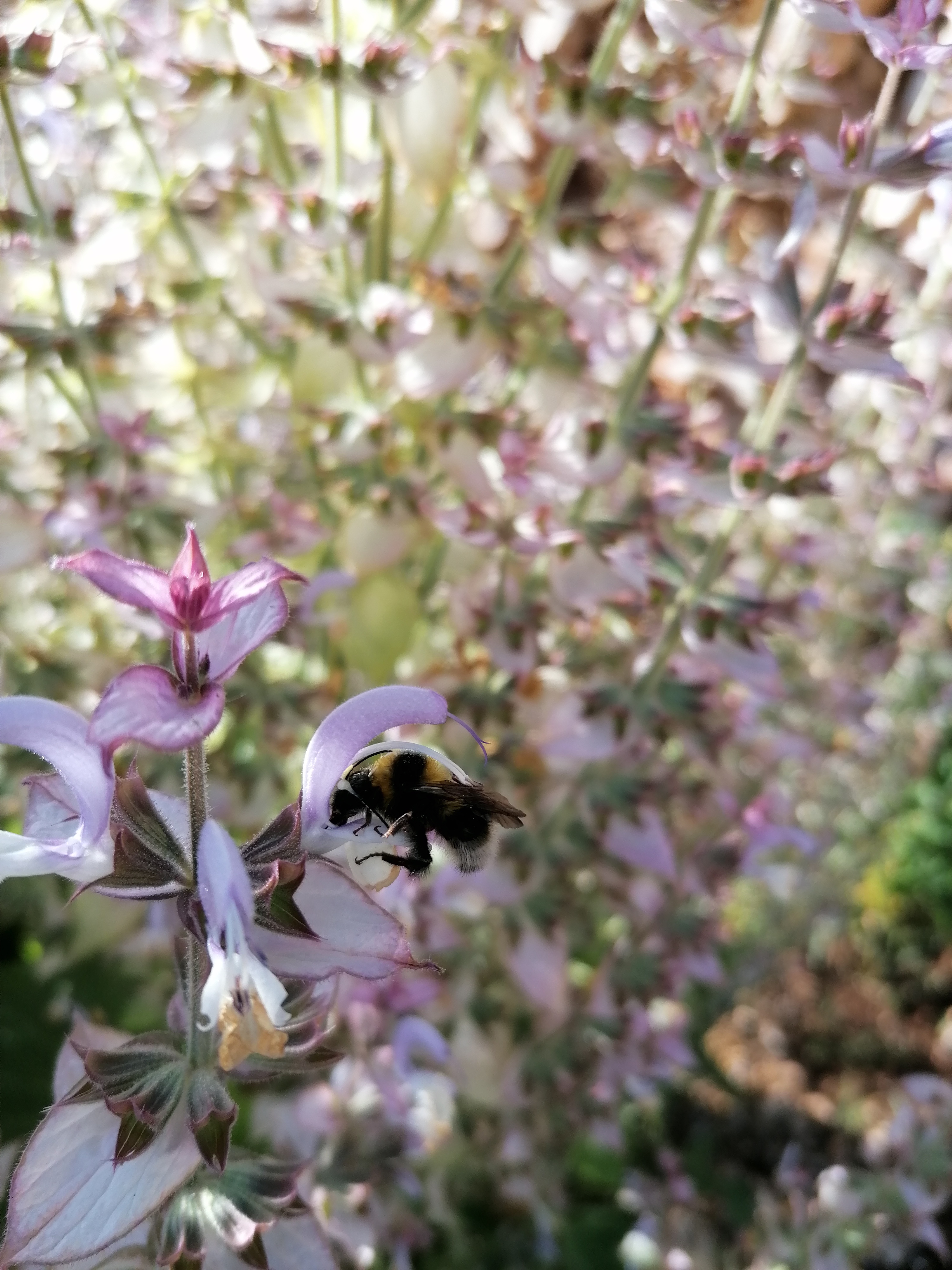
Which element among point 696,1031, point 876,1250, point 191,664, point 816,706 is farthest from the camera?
point 696,1031

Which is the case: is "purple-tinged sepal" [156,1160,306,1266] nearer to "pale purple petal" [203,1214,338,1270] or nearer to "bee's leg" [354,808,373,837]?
"pale purple petal" [203,1214,338,1270]

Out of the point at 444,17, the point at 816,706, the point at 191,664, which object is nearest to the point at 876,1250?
the point at 816,706

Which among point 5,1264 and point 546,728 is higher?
point 5,1264

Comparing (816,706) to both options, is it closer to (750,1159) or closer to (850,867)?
(850,867)

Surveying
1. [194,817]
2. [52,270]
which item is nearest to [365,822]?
[194,817]

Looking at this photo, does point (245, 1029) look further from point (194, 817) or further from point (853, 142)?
point (853, 142)

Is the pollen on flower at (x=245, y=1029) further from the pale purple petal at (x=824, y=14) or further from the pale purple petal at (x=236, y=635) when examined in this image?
the pale purple petal at (x=824, y=14)
